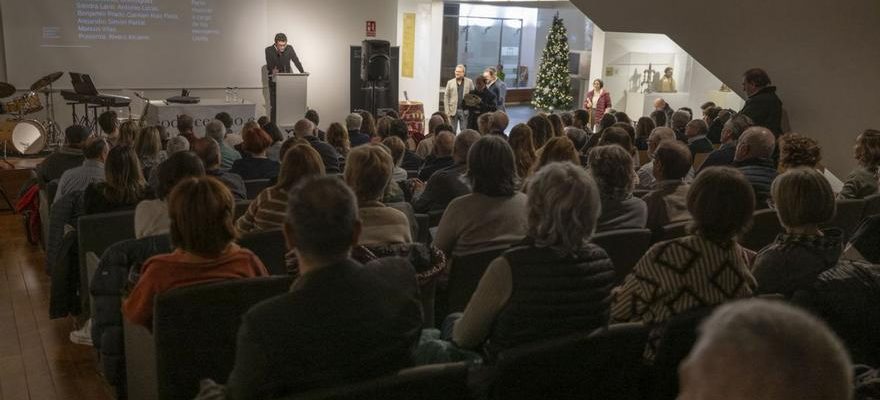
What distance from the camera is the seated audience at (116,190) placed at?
157 inches

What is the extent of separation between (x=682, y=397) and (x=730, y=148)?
480 cm

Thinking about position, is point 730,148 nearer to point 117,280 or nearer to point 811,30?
point 811,30

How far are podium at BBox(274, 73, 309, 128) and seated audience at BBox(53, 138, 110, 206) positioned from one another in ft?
22.4

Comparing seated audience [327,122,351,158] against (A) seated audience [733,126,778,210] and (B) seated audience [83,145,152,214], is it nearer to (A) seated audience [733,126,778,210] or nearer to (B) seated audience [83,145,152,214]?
(B) seated audience [83,145,152,214]

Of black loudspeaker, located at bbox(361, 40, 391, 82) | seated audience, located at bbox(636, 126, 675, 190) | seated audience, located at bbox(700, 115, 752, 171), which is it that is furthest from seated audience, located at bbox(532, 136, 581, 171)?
black loudspeaker, located at bbox(361, 40, 391, 82)

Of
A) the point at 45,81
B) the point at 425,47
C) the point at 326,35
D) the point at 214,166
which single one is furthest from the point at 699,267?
the point at 425,47

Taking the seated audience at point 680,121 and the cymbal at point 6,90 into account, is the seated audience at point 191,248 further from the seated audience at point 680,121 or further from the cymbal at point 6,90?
the cymbal at point 6,90

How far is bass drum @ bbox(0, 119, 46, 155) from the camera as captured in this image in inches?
362

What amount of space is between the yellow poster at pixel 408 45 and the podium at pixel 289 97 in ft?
8.85

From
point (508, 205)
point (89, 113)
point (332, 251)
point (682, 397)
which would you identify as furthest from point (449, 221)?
point (89, 113)

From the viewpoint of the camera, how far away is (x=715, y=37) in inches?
272

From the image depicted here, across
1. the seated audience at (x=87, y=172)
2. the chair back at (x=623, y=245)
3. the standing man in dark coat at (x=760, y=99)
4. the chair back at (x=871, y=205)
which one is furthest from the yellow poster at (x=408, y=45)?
the chair back at (x=623, y=245)

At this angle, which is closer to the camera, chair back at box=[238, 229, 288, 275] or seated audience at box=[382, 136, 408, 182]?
chair back at box=[238, 229, 288, 275]

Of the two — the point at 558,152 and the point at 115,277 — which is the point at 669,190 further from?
the point at 115,277
